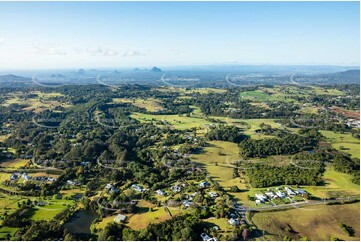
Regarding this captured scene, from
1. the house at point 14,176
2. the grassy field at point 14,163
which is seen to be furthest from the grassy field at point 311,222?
the grassy field at point 14,163

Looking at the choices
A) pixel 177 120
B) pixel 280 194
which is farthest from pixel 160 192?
pixel 177 120

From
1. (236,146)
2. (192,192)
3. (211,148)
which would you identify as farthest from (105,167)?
(236,146)

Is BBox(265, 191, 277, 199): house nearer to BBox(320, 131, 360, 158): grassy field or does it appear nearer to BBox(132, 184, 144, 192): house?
BBox(132, 184, 144, 192): house

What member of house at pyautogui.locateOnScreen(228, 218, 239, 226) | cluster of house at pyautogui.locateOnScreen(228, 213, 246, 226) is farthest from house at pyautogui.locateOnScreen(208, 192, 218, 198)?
house at pyautogui.locateOnScreen(228, 218, 239, 226)

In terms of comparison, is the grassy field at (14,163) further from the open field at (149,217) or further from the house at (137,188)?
the open field at (149,217)

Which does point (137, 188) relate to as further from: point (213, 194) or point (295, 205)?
point (295, 205)

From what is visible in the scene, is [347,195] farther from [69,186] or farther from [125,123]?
[125,123]

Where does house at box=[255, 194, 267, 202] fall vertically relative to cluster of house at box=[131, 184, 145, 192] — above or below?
above
